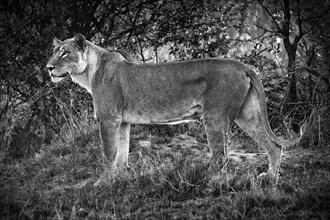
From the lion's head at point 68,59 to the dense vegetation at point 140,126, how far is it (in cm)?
134

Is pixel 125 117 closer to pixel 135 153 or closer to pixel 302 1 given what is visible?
pixel 135 153

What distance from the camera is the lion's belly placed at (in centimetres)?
679

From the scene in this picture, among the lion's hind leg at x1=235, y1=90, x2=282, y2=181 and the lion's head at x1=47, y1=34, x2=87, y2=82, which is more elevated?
the lion's head at x1=47, y1=34, x2=87, y2=82

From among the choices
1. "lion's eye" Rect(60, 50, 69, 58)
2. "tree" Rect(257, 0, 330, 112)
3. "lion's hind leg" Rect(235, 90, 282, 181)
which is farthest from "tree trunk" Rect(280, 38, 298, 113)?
"lion's eye" Rect(60, 50, 69, 58)

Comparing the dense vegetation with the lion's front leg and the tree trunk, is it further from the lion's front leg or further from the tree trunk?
the lion's front leg

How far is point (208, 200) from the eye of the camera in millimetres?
5656

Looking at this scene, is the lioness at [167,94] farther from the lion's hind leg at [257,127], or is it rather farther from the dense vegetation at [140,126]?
the dense vegetation at [140,126]

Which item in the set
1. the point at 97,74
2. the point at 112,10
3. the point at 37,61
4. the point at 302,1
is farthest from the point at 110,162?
the point at 302,1

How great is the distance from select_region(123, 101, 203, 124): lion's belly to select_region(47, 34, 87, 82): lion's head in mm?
930

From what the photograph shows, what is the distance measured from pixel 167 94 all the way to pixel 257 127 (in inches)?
48.3

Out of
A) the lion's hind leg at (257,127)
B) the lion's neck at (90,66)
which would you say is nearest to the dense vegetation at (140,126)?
the lion's hind leg at (257,127)

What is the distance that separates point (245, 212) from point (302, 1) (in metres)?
5.26

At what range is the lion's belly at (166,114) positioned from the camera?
6.79 m

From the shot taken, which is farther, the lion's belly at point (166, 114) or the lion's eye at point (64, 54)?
the lion's eye at point (64, 54)
